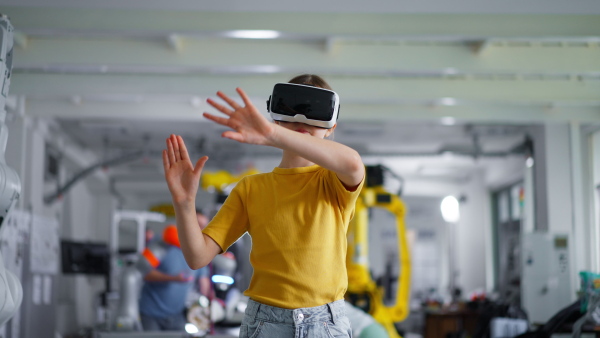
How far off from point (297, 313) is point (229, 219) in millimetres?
305

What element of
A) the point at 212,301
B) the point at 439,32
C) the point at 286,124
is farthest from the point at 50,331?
the point at 286,124

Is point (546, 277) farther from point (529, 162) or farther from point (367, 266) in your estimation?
point (367, 266)

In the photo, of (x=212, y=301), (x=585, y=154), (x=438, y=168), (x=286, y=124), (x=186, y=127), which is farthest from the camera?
(x=438, y=168)

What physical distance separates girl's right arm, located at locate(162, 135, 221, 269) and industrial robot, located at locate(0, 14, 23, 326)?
1.16 m

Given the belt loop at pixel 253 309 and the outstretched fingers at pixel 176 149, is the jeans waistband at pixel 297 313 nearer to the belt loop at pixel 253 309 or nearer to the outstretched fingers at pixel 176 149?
the belt loop at pixel 253 309

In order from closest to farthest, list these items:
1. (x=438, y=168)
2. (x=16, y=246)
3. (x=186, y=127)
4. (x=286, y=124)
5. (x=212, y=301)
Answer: (x=286, y=124) → (x=212, y=301) → (x=16, y=246) → (x=186, y=127) → (x=438, y=168)

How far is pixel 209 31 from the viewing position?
5914 mm

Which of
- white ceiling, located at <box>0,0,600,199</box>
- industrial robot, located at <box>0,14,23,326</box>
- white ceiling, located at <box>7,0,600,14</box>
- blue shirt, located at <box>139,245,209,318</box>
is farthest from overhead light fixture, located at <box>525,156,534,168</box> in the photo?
industrial robot, located at <box>0,14,23,326</box>

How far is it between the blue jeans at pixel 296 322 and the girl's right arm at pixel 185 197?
187mm

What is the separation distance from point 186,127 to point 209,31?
17.8 feet

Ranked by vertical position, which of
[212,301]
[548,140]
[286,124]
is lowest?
[212,301]

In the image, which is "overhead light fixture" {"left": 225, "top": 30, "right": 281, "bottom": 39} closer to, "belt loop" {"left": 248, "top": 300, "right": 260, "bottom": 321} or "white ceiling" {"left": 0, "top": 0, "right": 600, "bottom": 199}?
"white ceiling" {"left": 0, "top": 0, "right": 600, "bottom": 199}

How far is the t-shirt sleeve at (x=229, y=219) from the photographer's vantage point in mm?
1657

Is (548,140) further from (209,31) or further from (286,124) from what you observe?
(286,124)
